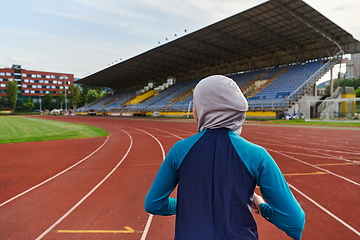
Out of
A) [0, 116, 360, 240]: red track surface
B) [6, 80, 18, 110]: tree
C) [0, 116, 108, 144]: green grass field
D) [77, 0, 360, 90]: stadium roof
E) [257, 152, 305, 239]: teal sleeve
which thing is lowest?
[0, 116, 360, 240]: red track surface

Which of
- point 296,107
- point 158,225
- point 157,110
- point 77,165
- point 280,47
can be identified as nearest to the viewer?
point 158,225

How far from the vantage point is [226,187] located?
1.06m

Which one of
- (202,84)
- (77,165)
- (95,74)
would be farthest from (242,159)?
(95,74)

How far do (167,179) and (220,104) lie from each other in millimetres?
526

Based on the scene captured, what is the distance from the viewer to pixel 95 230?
10.5 ft

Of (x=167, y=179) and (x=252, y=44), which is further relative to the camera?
(x=252, y=44)

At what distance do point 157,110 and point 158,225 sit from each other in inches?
1505

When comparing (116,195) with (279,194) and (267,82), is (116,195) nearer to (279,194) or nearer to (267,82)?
→ (279,194)

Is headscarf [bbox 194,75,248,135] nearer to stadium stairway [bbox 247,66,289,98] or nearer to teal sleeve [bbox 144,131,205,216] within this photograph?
teal sleeve [bbox 144,131,205,216]

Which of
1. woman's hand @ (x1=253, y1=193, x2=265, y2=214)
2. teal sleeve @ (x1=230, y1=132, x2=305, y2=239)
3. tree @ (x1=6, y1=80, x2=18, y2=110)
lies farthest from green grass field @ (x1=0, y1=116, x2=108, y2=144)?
tree @ (x1=6, y1=80, x2=18, y2=110)

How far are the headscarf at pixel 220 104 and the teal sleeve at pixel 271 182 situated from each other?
0.13m

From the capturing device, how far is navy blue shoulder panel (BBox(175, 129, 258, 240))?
41.9 inches

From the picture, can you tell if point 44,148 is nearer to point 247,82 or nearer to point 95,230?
point 95,230

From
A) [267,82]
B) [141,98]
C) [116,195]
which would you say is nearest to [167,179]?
[116,195]
